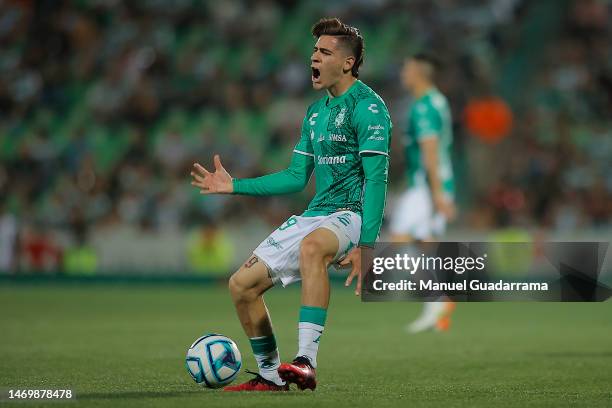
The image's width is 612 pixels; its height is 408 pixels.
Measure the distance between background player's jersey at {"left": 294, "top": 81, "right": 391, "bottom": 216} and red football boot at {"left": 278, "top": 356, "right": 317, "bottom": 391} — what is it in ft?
2.99

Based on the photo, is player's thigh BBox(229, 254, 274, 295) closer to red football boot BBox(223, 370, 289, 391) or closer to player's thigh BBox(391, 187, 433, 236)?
red football boot BBox(223, 370, 289, 391)

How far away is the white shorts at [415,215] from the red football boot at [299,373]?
19.0ft

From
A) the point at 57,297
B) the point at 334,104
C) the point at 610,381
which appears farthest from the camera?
the point at 57,297

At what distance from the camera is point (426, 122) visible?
11672 mm

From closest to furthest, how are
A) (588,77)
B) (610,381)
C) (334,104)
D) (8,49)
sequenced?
(334,104)
(610,381)
(588,77)
(8,49)

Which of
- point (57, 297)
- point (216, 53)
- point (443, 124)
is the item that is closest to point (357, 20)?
point (216, 53)

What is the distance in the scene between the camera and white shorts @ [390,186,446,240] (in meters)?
12.1

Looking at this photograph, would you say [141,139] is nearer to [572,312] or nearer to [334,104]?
[572,312]

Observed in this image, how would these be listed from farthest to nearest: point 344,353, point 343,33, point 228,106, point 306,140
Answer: point 228,106, point 344,353, point 306,140, point 343,33

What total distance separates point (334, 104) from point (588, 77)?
1679cm

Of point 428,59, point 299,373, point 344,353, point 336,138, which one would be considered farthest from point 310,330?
point 428,59

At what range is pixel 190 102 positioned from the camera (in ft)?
75.9

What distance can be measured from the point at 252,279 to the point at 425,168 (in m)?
5.52

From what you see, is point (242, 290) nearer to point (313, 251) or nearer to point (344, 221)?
point (313, 251)
